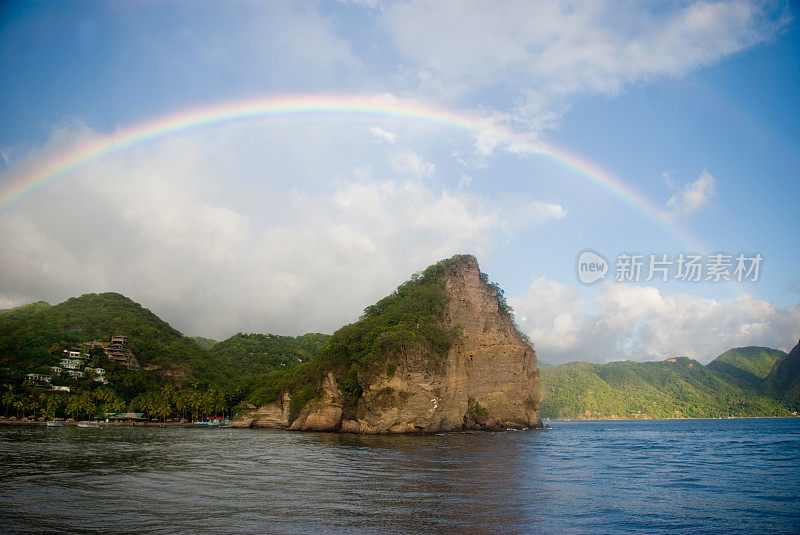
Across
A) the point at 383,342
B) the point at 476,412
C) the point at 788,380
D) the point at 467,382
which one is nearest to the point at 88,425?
the point at 383,342

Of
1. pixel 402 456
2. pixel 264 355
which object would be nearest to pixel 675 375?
pixel 264 355

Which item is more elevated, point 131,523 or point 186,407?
point 131,523

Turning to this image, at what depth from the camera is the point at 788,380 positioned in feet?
506

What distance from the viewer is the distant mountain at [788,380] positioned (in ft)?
488

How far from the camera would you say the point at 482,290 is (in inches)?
3302

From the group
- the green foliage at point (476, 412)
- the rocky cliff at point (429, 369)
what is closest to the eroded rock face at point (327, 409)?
the rocky cliff at point (429, 369)

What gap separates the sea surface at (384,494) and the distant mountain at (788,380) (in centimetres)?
15819

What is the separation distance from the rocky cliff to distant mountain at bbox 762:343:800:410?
120 metres

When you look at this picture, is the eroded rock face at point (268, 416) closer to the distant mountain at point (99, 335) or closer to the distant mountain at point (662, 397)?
the distant mountain at point (99, 335)

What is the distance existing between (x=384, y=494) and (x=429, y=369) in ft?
143

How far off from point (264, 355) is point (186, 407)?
3917 centimetres

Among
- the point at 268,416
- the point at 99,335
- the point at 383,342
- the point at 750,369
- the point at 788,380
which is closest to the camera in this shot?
the point at 383,342

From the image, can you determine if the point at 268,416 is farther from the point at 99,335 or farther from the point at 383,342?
the point at 99,335

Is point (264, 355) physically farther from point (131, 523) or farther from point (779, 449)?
point (131, 523)
